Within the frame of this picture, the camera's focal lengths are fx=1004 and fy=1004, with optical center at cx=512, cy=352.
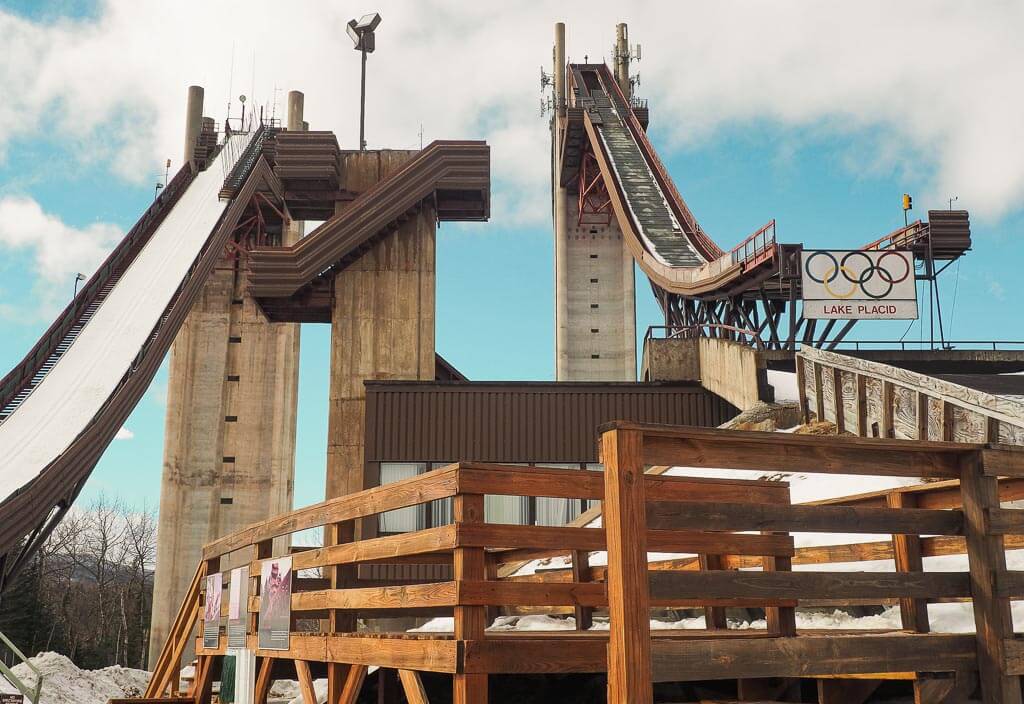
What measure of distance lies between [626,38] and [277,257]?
39.9 m

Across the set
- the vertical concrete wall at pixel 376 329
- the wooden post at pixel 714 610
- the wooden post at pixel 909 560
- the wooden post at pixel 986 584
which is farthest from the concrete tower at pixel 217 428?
the wooden post at pixel 986 584

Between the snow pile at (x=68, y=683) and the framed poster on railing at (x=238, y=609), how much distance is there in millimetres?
12791

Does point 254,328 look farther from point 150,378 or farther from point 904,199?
point 904,199

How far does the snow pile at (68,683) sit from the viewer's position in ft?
72.3

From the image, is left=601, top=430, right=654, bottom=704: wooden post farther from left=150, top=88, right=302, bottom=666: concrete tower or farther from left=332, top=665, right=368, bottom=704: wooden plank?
left=150, top=88, right=302, bottom=666: concrete tower

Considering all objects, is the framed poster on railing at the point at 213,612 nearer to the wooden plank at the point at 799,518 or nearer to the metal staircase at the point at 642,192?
the wooden plank at the point at 799,518

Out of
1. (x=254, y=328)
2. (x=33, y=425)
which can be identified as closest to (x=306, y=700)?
(x=33, y=425)

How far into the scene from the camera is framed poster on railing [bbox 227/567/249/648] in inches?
388

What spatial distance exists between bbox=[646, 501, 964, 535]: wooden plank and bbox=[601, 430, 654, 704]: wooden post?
20cm

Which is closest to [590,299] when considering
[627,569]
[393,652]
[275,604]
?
[275,604]

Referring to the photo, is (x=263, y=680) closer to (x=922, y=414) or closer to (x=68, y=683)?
(x=922, y=414)

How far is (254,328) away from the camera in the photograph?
41625 mm

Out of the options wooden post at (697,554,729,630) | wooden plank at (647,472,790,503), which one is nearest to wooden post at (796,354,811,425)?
wooden post at (697,554,729,630)

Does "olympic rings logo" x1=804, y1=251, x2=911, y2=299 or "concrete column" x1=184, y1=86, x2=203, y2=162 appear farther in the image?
"concrete column" x1=184, y1=86, x2=203, y2=162
